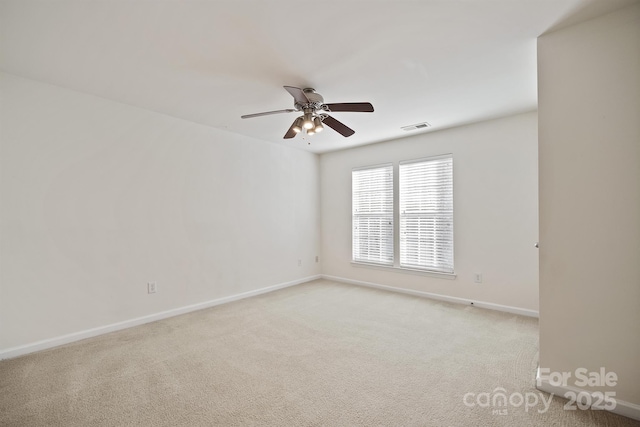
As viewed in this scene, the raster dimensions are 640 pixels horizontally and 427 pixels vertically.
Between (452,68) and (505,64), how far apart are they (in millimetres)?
424

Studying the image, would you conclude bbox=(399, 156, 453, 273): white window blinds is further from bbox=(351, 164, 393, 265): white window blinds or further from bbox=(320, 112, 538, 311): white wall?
bbox=(351, 164, 393, 265): white window blinds

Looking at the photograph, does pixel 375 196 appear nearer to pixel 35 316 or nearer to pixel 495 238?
pixel 495 238

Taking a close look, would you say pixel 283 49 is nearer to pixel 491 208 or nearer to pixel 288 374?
pixel 288 374

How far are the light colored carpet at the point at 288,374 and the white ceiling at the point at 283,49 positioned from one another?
97.1 inches

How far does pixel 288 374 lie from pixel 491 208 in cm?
319

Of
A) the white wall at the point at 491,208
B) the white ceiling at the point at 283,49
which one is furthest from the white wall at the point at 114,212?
the white wall at the point at 491,208

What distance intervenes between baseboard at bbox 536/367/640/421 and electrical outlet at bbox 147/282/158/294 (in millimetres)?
3805

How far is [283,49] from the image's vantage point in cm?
218

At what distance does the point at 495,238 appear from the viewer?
3.75 metres

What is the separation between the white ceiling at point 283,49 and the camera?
180cm

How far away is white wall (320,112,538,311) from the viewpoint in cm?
349

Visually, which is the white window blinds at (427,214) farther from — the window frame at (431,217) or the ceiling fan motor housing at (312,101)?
the ceiling fan motor housing at (312,101)

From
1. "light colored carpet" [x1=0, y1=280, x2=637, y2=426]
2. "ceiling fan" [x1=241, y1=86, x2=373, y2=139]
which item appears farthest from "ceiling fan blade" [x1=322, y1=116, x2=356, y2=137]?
"light colored carpet" [x1=0, y1=280, x2=637, y2=426]

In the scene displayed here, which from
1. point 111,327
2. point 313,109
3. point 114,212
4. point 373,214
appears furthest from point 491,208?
point 111,327
